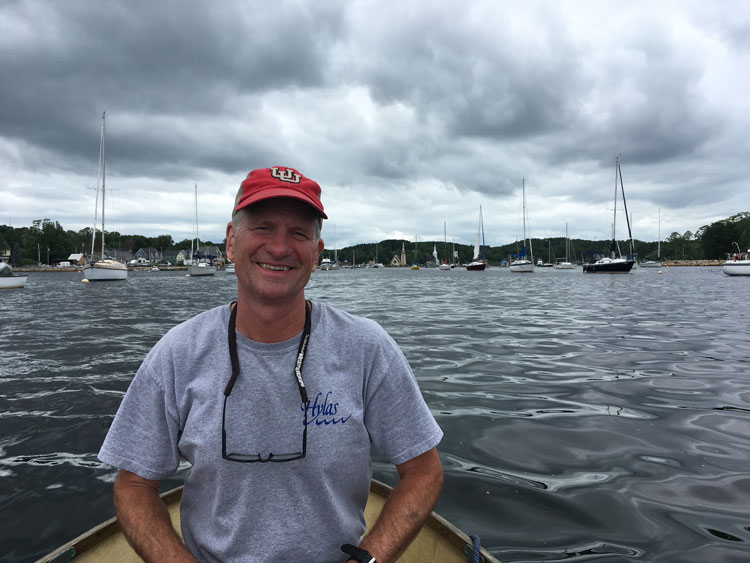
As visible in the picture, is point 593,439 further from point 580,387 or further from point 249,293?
point 249,293

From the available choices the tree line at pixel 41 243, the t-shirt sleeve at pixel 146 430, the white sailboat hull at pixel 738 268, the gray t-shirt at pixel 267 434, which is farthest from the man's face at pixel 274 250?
the tree line at pixel 41 243

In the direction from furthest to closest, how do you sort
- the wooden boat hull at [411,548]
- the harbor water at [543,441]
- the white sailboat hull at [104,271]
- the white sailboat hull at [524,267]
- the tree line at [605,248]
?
the tree line at [605,248], the white sailboat hull at [524,267], the white sailboat hull at [104,271], the harbor water at [543,441], the wooden boat hull at [411,548]

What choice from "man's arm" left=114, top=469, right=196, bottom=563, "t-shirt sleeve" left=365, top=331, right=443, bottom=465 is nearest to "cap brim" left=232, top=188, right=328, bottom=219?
"t-shirt sleeve" left=365, top=331, right=443, bottom=465

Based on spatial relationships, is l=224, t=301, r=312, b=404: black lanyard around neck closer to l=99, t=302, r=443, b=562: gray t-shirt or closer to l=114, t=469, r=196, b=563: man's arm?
l=99, t=302, r=443, b=562: gray t-shirt

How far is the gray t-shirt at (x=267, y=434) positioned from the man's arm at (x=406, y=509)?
9cm

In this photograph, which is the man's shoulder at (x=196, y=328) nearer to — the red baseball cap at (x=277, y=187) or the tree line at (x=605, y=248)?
the red baseball cap at (x=277, y=187)

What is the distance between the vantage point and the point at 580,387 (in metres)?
6.37

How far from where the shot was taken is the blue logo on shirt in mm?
1769

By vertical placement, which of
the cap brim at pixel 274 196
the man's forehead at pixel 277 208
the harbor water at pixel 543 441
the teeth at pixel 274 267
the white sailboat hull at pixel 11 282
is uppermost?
the cap brim at pixel 274 196

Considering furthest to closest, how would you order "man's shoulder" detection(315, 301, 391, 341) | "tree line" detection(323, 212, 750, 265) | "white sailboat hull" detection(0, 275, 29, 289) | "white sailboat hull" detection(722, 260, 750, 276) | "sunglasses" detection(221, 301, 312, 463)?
"tree line" detection(323, 212, 750, 265)
"white sailboat hull" detection(722, 260, 750, 276)
"white sailboat hull" detection(0, 275, 29, 289)
"man's shoulder" detection(315, 301, 391, 341)
"sunglasses" detection(221, 301, 312, 463)

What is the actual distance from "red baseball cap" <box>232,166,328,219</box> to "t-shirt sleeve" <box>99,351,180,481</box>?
2.77ft

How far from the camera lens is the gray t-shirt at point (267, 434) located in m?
1.70

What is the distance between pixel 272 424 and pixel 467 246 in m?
185

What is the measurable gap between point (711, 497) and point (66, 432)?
6.77m
